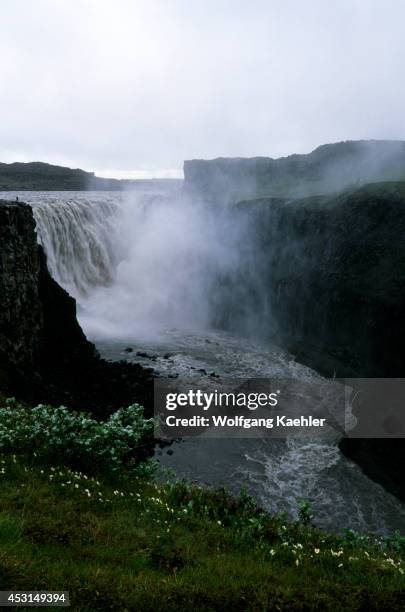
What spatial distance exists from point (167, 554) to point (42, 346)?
2154 centimetres

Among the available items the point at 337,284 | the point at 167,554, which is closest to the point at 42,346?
the point at 167,554

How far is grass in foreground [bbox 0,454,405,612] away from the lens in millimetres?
5402

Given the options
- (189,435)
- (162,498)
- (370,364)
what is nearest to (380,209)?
(370,364)

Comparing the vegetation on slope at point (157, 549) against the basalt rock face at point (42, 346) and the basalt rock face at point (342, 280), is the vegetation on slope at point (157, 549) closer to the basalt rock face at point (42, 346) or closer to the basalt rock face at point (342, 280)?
the basalt rock face at point (42, 346)

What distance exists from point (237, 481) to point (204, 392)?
9.03 m

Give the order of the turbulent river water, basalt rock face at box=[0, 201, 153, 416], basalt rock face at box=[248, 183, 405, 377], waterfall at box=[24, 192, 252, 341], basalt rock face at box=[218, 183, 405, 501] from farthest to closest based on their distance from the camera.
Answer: waterfall at box=[24, 192, 252, 341] < basalt rock face at box=[248, 183, 405, 377] < basalt rock face at box=[218, 183, 405, 501] < basalt rock face at box=[0, 201, 153, 416] < the turbulent river water

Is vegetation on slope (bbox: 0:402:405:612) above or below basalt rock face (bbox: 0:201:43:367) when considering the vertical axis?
below

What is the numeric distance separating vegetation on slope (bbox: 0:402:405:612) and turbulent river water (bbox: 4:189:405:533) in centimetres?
1007

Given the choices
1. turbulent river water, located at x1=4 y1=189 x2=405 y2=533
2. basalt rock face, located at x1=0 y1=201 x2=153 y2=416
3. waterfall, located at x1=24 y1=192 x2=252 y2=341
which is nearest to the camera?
turbulent river water, located at x1=4 y1=189 x2=405 y2=533

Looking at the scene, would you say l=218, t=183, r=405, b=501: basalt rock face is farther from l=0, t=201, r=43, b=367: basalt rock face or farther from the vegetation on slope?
l=0, t=201, r=43, b=367: basalt rock face

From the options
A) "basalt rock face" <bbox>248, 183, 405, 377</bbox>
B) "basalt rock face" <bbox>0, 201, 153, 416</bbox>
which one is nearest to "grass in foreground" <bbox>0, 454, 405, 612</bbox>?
"basalt rock face" <bbox>0, 201, 153, 416</bbox>

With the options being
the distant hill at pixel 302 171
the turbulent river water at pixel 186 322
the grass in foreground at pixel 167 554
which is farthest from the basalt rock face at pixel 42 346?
the distant hill at pixel 302 171

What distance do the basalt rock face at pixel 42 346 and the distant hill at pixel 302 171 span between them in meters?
39.7

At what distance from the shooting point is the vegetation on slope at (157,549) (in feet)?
17.9
